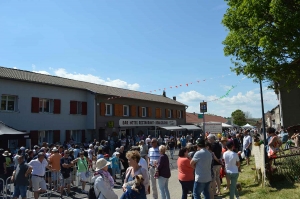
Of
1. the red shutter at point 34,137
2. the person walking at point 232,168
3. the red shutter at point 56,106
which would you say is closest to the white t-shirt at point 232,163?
the person walking at point 232,168

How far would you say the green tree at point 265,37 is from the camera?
853cm

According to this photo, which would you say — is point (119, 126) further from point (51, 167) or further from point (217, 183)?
point (217, 183)

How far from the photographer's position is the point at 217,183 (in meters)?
8.30

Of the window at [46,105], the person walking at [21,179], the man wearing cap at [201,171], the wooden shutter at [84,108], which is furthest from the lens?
the wooden shutter at [84,108]

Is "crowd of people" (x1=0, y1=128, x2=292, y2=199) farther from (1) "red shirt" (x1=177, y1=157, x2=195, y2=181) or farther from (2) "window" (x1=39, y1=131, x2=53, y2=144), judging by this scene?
(2) "window" (x1=39, y1=131, x2=53, y2=144)

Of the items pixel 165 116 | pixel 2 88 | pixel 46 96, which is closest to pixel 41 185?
pixel 2 88

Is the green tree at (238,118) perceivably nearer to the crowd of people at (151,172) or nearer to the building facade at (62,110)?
the building facade at (62,110)

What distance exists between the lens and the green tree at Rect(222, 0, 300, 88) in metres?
8.53

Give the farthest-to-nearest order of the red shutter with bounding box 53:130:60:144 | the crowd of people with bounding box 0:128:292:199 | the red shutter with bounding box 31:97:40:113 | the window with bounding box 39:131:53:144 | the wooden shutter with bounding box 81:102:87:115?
1. the wooden shutter with bounding box 81:102:87:115
2. the red shutter with bounding box 53:130:60:144
3. the window with bounding box 39:131:53:144
4. the red shutter with bounding box 31:97:40:113
5. the crowd of people with bounding box 0:128:292:199

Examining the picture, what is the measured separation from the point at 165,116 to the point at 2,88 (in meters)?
23.0

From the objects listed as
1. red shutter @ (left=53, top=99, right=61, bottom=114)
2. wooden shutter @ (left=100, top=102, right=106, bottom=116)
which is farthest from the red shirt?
wooden shutter @ (left=100, top=102, right=106, bottom=116)

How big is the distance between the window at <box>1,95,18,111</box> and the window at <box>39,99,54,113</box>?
223 centimetres

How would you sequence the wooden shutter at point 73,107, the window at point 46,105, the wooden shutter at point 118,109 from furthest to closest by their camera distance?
the wooden shutter at point 118,109 < the wooden shutter at point 73,107 < the window at point 46,105

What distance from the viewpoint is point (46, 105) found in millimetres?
22156
